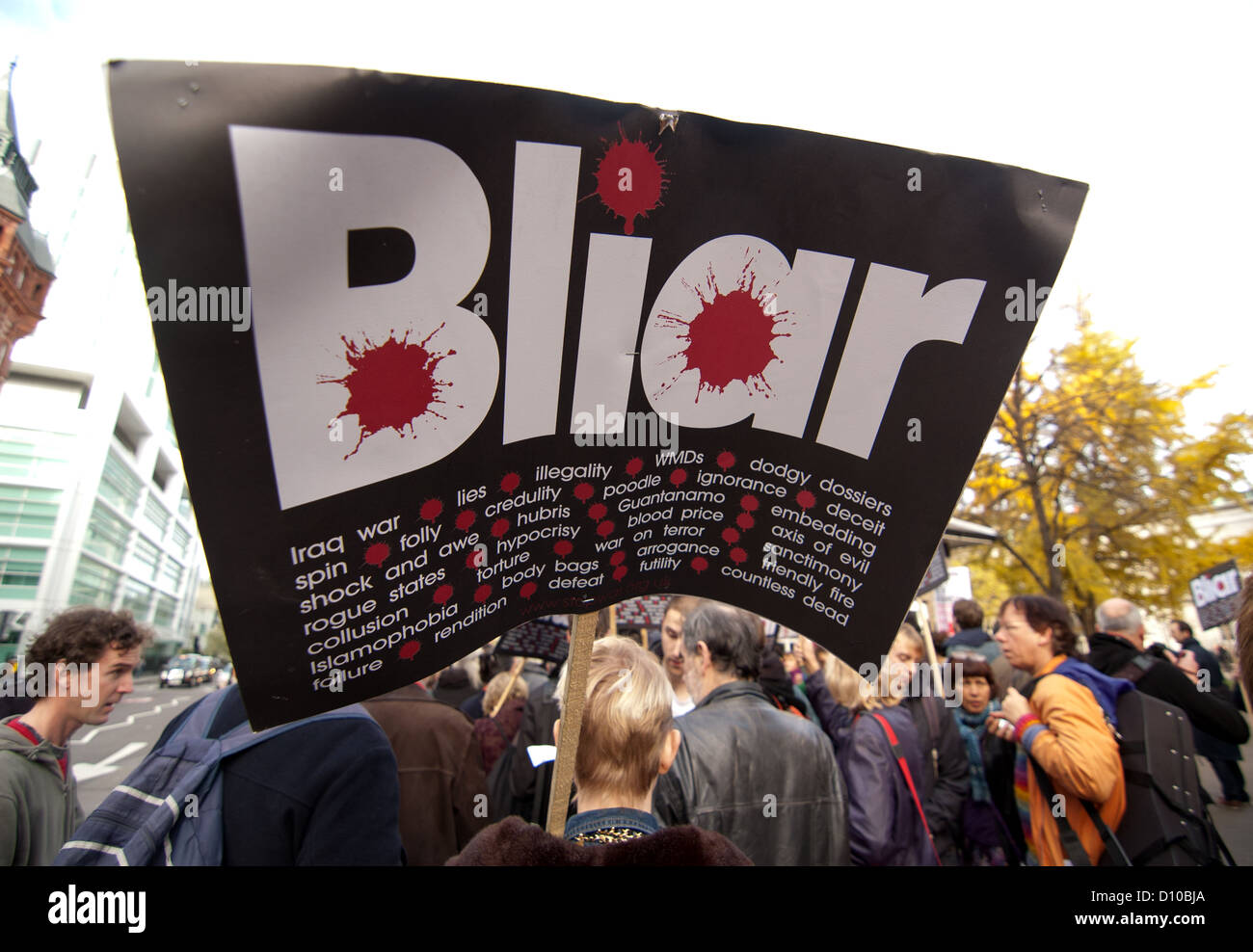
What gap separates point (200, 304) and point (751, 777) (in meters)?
2.31

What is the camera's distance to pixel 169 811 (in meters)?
1.60

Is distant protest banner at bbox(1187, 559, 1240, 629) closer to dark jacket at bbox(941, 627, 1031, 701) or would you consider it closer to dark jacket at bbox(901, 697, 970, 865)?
dark jacket at bbox(941, 627, 1031, 701)

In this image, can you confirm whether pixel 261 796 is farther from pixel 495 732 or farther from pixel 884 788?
pixel 495 732

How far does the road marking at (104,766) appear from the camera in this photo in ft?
40.3

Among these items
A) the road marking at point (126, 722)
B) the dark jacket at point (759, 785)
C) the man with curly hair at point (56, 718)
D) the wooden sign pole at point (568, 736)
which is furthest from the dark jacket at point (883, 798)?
the road marking at point (126, 722)

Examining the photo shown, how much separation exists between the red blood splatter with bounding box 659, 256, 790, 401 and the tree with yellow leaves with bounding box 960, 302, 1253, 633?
1407 cm

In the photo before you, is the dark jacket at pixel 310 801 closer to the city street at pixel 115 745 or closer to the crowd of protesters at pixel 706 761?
the crowd of protesters at pixel 706 761

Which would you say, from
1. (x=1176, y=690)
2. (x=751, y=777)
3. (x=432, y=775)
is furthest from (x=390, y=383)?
(x=1176, y=690)

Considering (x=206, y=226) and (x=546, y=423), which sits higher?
(x=206, y=226)
